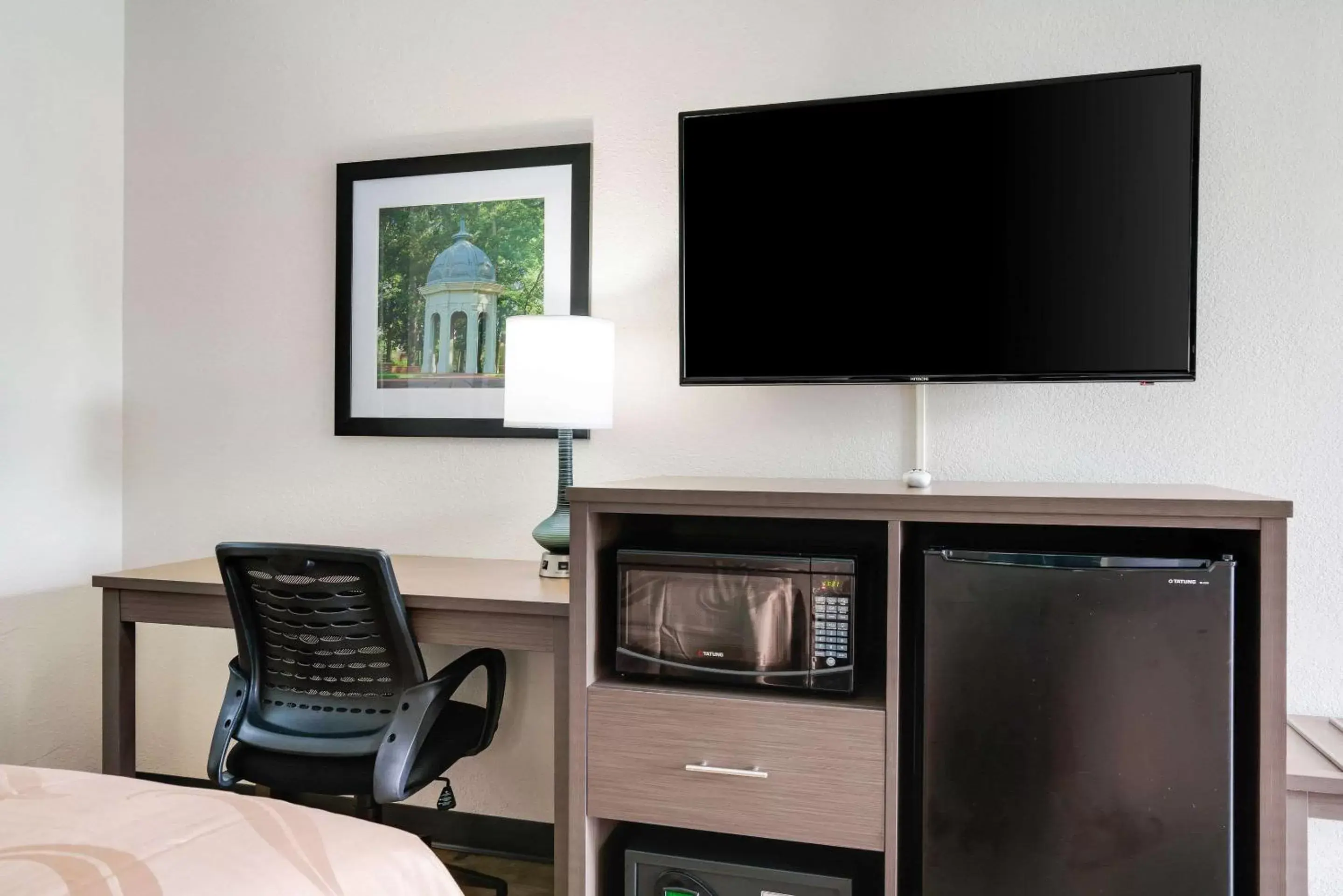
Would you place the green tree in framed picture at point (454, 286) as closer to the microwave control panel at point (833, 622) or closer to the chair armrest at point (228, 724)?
the chair armrest at point (228, 724)

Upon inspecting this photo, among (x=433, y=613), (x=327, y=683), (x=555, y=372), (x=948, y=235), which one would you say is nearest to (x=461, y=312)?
(x=555, y=372)

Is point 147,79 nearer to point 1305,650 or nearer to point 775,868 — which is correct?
point 775,868

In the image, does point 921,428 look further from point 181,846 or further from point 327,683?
point 181,846

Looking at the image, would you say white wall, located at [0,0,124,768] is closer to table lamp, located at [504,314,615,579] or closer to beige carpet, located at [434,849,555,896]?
beige carpet, located at [434,849,555,896]

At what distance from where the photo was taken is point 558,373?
2139 mm

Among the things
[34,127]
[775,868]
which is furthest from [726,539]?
[34,127]

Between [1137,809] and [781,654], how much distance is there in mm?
637

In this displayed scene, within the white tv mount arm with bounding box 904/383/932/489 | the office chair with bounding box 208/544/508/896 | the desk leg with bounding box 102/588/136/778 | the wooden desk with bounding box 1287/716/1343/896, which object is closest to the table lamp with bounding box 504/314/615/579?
the office chair with bounding box 208/544/508/896

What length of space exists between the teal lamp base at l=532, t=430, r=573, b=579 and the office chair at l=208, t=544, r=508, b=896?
30cm

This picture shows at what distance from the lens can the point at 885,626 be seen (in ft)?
6.11

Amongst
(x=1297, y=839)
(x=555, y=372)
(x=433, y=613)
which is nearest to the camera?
(x=1297, y=839)

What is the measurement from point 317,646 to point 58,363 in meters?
1.44

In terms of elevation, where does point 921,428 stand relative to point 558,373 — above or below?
below

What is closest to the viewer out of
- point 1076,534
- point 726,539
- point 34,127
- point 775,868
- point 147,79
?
point 775,868
